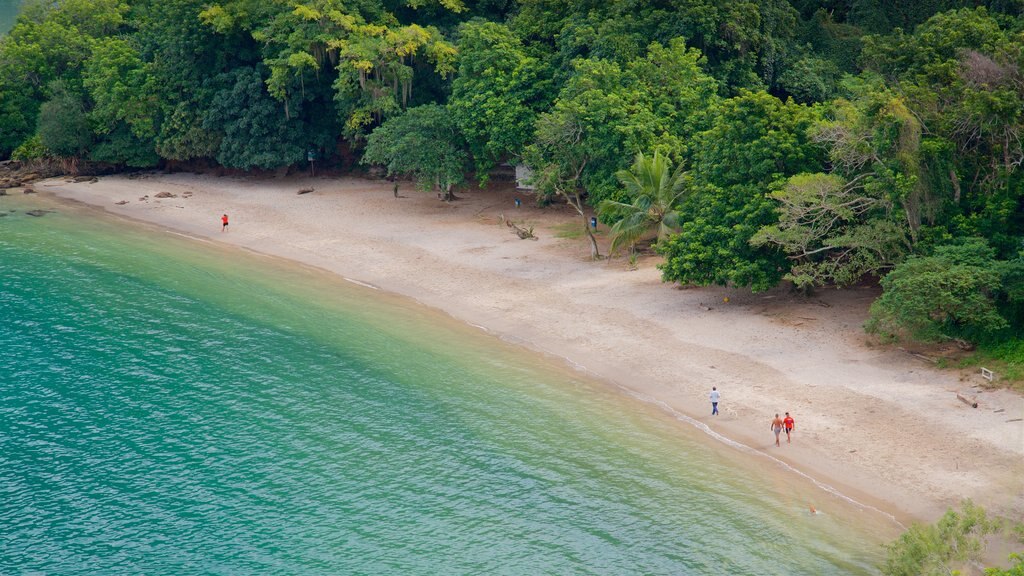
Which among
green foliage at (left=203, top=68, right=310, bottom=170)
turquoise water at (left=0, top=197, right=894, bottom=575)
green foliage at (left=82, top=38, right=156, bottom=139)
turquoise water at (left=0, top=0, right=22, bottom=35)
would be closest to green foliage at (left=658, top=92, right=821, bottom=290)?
turquoise water at (left=0, top=197, right=894, bottom=575)

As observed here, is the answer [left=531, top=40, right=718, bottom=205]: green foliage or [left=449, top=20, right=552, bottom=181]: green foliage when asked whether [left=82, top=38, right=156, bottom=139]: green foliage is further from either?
[left=531, top=40, right=718, bottom=205]: green foliage

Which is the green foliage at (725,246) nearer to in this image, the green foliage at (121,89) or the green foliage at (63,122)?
the green foliage at (121,89)

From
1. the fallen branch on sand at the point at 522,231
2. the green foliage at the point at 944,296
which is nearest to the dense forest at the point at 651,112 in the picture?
the green foliage at the point at 944,296

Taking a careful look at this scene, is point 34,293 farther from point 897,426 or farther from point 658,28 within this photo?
point 897,426

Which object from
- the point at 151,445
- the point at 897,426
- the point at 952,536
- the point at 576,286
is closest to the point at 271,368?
the point at 151,445

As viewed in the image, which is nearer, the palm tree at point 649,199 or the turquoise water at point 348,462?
the turquoise water at point 348,462

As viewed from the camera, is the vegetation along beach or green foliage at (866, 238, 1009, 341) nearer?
the vegetation along beach

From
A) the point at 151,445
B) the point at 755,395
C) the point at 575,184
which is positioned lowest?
the point at 151,445
